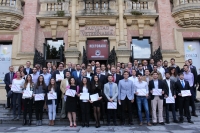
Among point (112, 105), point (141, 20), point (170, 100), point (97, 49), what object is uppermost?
point (141, 20)

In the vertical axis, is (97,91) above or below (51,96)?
above

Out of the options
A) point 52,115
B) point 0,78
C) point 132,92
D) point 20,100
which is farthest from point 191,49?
point 0,78

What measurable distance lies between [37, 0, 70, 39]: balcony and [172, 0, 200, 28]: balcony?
7.45 meters

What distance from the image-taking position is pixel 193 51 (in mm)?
12812

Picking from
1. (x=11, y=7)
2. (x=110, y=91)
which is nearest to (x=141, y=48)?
(x=110, y=91)

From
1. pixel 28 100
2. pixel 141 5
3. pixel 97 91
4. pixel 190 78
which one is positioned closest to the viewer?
pixel 97 91

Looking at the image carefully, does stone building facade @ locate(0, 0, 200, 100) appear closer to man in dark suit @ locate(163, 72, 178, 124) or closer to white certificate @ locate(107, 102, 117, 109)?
man in dark suit @ locate(163, 72, 178, 124)

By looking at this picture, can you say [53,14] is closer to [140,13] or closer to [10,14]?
[10,14]

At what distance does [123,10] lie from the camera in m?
13.1

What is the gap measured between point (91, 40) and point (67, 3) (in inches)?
125

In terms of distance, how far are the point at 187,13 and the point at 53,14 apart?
9.10 m

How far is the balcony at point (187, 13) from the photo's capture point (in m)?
12.1

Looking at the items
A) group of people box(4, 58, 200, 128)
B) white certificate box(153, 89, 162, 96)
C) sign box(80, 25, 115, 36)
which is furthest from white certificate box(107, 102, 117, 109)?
sign box(80, 25, 115, 36)

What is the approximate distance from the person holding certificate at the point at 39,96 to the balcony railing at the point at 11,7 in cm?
720
